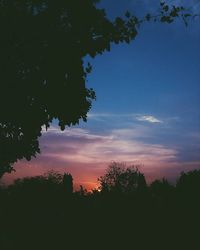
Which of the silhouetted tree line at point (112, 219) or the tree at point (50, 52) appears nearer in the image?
the silhouetted tree line at point (112, 219)

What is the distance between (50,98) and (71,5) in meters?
4.65

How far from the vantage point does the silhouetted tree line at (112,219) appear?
1355 cm

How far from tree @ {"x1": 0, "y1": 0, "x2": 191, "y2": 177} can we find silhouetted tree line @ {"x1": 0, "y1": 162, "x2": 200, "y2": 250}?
4.33 metres

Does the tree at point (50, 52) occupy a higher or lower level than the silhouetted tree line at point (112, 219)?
higher

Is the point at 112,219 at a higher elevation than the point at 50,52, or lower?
lower

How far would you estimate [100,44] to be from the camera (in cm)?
2014

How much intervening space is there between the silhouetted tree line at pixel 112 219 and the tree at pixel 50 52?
4.33m

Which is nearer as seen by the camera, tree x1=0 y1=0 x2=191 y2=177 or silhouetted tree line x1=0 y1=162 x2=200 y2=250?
silhouetted tree line x1=0 y1=162 x2=200 y2=250

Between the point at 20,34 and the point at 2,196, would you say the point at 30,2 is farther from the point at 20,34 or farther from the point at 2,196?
the point at 2,196

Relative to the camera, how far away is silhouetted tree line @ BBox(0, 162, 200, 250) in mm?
13547

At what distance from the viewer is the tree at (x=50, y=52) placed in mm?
19016

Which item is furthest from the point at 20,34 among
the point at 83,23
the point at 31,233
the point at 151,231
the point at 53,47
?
the point at 151,231

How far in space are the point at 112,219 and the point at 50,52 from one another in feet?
27.8

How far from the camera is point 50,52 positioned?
19.4 meters
